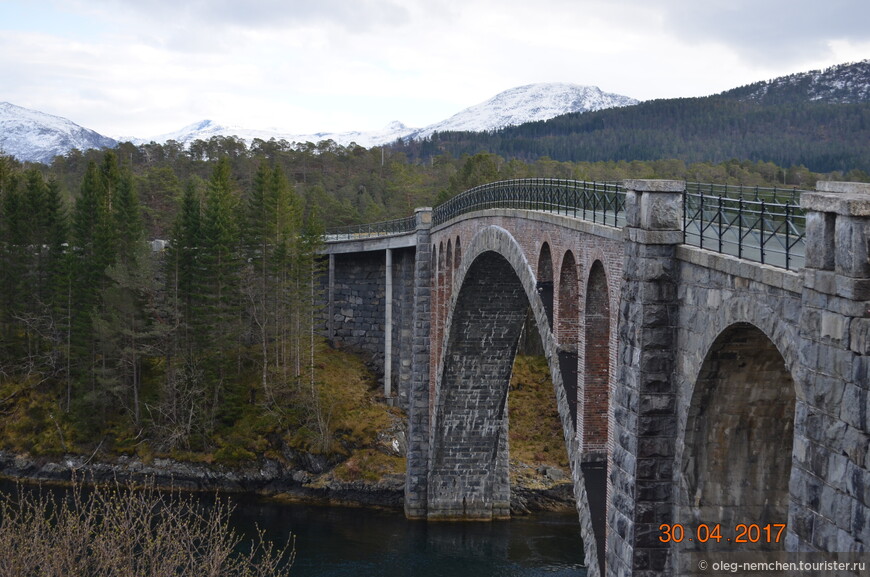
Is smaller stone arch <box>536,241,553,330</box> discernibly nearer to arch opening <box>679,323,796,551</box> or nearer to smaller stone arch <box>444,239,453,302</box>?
arch opening <box>679,323,796,551</box>

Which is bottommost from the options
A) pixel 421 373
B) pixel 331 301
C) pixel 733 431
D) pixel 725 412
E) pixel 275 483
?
pixel 275 483

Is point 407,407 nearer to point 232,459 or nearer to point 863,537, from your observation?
point 232,459

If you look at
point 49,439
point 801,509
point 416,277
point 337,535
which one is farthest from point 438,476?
point 801,509

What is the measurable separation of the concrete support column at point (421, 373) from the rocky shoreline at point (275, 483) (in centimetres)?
197

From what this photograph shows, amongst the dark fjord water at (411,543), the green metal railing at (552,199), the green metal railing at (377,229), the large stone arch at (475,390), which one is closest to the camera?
the green metal railing at (552,199)

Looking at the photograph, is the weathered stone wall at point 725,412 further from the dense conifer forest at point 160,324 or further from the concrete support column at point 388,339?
the concrete support column at point 388,339

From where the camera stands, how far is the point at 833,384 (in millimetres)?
11445

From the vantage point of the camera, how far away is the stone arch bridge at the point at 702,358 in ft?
37.3

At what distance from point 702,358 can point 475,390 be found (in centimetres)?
3235

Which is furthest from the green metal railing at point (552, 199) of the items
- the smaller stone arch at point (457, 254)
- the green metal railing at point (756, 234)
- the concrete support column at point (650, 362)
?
the green metal railing at point (756, 234)

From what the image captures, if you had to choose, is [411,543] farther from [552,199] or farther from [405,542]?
[552,199]

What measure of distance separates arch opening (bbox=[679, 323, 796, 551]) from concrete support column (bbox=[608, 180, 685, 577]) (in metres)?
0.80

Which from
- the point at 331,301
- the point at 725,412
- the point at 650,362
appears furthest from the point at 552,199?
the point at 331,301

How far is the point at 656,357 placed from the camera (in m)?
18.2
